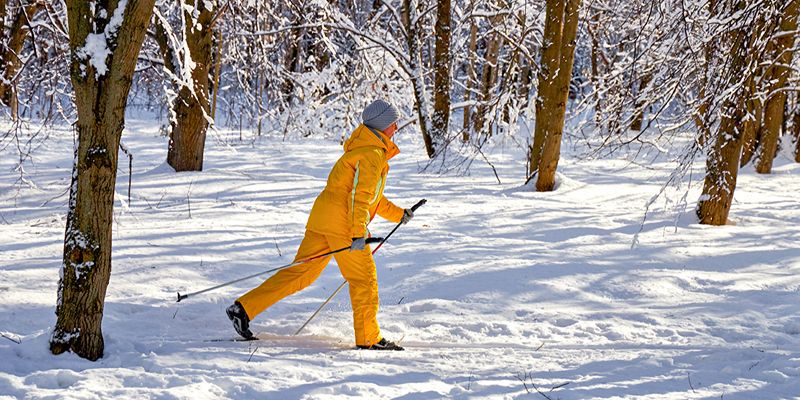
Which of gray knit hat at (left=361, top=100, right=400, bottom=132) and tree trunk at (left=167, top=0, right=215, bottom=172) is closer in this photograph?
gray knit hat at (left=361, top=100, right=400, bottom=132)

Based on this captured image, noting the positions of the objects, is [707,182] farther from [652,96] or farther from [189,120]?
[189,120]

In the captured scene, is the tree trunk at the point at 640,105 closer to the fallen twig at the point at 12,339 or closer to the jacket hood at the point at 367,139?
the jacket hood at the point at 367,139

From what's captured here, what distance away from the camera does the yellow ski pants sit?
185 inches

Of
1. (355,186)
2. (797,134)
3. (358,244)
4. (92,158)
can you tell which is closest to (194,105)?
(355,186)

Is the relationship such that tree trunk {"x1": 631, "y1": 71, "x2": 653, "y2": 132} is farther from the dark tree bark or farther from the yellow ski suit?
the dark tree bark

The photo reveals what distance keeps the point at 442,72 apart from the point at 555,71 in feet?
11.8

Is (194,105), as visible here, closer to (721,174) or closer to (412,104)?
(412,104)

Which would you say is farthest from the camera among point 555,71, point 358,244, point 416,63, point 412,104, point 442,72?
point 412,104

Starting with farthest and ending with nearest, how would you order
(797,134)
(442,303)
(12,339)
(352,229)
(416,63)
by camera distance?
(797,134)
(416,63)
(442,303)
(352,229)
(12,339)

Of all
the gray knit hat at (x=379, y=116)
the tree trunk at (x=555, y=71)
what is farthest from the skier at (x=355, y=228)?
the tree trunk at (x=555, y=71)

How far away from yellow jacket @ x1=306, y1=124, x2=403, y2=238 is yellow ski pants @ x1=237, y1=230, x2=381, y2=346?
107 millimetres

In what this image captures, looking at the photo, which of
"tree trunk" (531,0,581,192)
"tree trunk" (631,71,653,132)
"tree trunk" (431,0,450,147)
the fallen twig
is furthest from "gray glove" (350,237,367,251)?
"tree trunk" (431,0,450,147)

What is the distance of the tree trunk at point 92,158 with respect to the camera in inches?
139

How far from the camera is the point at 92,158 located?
12.0ft
